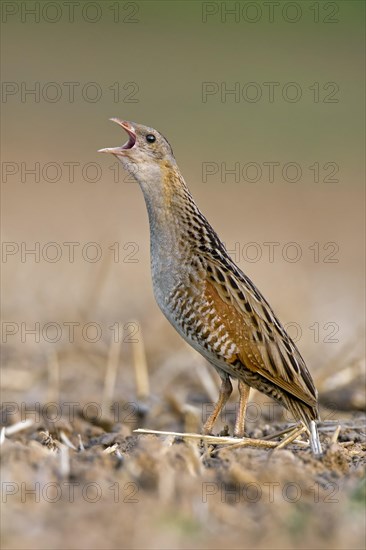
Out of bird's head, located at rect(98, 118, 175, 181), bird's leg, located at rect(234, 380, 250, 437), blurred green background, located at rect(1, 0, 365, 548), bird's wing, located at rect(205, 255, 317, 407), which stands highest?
blurred green background, located at rect(1, 0, 365, 548)

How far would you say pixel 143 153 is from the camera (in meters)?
7.66

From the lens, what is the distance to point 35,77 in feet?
105

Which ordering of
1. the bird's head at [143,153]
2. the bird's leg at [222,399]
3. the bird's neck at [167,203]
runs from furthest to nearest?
1. the bird's head at [143,153]
2. the bird's neck at [167,203]
3. the bird's leg at [222,399]

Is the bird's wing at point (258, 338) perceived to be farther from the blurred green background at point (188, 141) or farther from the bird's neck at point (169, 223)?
the blurred green background at point (188, 141)

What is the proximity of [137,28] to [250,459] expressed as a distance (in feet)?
122

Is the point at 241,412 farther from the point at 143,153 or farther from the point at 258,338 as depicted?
the point at 143,153

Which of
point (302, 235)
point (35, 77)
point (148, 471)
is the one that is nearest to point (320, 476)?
point (148, 471)

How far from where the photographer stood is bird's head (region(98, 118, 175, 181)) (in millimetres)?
7637

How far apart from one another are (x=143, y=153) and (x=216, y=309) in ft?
4.34

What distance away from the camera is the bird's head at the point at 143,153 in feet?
25.1

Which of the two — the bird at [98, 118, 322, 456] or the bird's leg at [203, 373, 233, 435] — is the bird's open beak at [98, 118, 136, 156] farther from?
the bird's leg at [203, 373, 233, 435]

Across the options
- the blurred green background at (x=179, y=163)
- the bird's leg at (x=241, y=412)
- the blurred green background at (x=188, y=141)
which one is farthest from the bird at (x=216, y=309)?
the blurred green background at (x=188, y=141)

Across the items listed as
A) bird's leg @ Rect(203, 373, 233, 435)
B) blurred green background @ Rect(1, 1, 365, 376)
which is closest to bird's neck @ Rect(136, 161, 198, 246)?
bird's leg @ Rect(203, 373, 233, 435)

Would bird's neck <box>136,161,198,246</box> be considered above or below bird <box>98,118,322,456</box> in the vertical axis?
above
